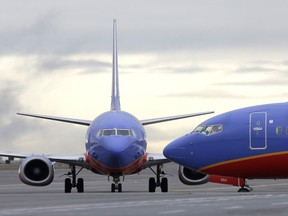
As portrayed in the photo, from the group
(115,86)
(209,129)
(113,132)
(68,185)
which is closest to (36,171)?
(68,185)

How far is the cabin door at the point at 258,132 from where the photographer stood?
122ft

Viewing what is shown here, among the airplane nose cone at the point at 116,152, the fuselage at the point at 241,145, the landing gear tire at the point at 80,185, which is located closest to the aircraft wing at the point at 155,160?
the airplane nose cone at the point at 116,152

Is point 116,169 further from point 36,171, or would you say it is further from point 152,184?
point 36,171

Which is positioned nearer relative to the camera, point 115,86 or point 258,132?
point 258,132

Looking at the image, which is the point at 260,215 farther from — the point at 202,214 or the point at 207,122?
the point at 207,122

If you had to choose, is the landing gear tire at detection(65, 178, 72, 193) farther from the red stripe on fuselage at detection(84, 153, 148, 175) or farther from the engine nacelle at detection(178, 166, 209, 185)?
the engine nacelle at detection(178, 166, 209, 185)

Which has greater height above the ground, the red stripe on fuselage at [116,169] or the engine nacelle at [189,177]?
the red stripe on fuselage at [116,169]

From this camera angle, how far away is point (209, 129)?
39.1m

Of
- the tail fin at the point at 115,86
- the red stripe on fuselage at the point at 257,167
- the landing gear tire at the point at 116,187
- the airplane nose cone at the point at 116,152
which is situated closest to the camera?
the red stripe on fuselage at the point at 257,167

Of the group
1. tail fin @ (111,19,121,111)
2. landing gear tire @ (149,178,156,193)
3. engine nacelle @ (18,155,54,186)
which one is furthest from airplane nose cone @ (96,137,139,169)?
tail fin @ (111,19,121,111)

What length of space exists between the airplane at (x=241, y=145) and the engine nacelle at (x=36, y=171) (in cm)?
900

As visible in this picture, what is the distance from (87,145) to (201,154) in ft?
30.8

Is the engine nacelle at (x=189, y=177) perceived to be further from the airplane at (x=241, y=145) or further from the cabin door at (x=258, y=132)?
the cabin door at (x=258, y=132)

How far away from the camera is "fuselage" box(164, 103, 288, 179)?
37.1 meters
